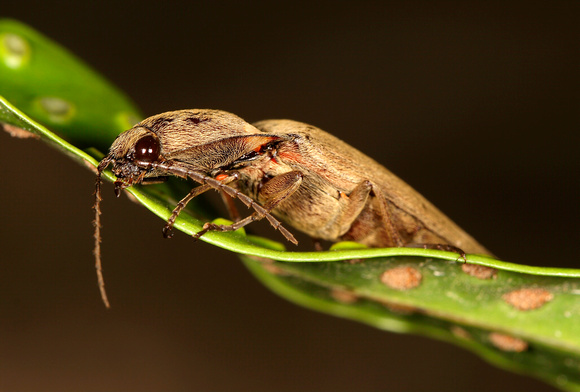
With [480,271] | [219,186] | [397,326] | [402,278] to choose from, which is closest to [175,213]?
[219,186]

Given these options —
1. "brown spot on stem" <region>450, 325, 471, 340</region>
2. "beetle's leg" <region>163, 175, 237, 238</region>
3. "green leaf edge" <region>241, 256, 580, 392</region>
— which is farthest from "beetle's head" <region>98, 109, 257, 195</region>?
"brown spot on stem" <region>450, 325, 471, 340</region>

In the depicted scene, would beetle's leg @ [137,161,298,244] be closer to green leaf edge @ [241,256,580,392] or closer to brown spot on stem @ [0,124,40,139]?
green leaf edge @ [241,256,580,392]

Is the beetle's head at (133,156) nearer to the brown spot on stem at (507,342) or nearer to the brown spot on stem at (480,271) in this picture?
the brown spot on stem at (480,271)

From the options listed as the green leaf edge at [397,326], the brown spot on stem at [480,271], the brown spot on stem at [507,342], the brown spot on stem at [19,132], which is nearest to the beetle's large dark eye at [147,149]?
the brown spot on stem at [19,132]

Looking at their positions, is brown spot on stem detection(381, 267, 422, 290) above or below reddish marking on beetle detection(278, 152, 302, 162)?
below

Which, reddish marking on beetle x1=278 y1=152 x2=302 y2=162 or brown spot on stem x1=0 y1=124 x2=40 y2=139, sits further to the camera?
reddish marking on beetle x1=278 y1=152 x2=302 y2=162

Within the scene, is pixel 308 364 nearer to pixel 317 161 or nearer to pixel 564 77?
pixel 317 161
